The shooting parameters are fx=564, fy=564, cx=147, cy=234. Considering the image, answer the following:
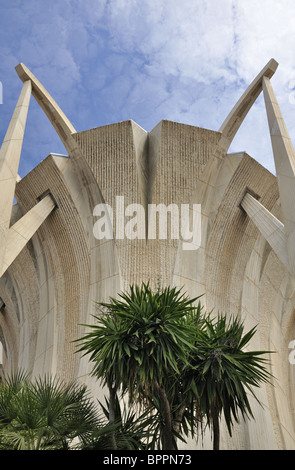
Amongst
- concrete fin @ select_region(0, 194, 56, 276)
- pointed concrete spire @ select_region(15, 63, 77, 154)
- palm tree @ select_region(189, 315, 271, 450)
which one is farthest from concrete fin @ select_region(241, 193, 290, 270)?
concrete fin @ select_region(0, 194, 56, 276)

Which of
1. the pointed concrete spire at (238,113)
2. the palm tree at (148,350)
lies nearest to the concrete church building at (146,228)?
the pointed concrete spire at (238,113)

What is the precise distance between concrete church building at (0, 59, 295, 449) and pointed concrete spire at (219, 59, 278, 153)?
0.04 m

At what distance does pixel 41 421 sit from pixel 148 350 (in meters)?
2.08

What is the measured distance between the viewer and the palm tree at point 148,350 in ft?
30.8

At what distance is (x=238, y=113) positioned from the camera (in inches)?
721

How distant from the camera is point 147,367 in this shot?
9.46 metres

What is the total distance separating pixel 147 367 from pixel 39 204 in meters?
9.43

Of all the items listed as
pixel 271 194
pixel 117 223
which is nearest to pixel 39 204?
pixel 117 223

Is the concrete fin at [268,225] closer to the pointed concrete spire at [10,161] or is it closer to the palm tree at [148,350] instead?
the palm tree at [148,350]

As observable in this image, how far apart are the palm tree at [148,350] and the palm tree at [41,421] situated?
0.57 metres

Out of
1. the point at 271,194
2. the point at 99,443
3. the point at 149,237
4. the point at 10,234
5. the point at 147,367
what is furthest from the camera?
the point at 271,194

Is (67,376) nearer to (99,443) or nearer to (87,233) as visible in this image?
(87,233)

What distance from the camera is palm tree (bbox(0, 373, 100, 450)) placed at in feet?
27.0

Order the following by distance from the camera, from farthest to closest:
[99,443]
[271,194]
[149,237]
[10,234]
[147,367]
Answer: [271,194] → [149,237] → [10,234] → [147,367] → [99,443]
